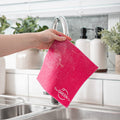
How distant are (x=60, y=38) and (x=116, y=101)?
1.63 feet

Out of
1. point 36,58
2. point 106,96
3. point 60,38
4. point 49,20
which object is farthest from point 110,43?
point 49,20

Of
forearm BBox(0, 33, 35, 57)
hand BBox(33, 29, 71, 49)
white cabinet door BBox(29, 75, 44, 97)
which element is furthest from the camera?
white cabinet door BBox(29, 75, 44, 97)

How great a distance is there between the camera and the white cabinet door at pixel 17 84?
158 centimetres

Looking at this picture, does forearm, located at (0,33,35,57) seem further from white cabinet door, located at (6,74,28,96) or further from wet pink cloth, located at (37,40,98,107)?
white cabinet door, located at (6,74,28,96)

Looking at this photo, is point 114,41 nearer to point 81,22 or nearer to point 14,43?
point 81,22

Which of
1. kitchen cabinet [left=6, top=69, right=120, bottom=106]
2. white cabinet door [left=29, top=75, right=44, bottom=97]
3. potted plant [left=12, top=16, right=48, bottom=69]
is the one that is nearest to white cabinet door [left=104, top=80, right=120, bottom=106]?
kitchen cabinet [left=6, top=69, right=120, bottom=106]

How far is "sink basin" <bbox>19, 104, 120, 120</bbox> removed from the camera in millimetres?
1182

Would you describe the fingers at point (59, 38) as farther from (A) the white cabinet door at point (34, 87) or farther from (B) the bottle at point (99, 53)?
(A) the white cabinet door at point (34, 87)

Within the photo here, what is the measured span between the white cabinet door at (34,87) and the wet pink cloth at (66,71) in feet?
1.71

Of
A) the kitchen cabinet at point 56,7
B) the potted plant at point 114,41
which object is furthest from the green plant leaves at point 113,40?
the kitchen cabinet at point 56,7

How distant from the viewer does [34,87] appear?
1.54m

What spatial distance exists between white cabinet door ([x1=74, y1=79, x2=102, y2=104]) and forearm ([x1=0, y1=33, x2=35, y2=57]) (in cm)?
52

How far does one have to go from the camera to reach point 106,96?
1.29 meters

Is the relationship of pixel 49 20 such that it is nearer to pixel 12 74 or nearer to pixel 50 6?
A: pixel 50 6
